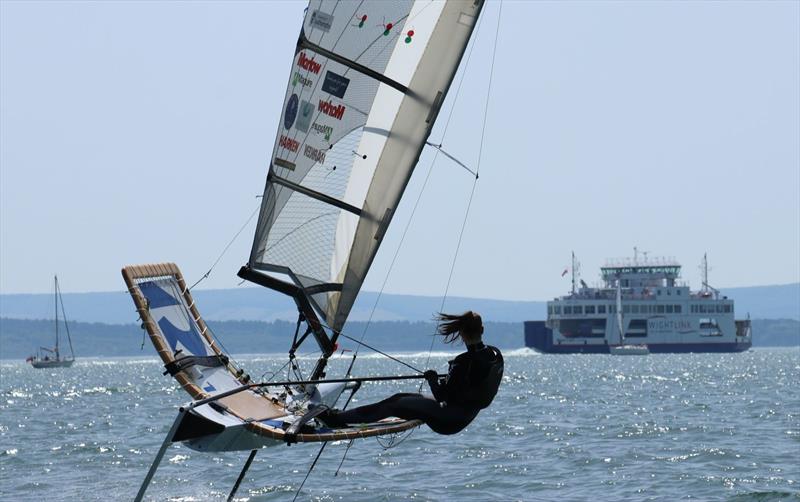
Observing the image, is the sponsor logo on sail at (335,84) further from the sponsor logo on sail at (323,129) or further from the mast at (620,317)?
the mast at (620,317)

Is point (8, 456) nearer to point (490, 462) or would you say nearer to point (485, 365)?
point (490, 462)

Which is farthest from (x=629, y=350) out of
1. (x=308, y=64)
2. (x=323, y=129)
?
(x=308, y=64)

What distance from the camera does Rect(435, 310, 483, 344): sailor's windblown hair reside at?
404 inches

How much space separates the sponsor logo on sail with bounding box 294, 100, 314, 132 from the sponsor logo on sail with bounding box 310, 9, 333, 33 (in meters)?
0.78

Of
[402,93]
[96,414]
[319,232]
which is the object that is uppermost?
[402,93]

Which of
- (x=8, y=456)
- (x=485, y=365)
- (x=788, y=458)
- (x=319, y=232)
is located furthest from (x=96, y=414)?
(x=485, y=365)

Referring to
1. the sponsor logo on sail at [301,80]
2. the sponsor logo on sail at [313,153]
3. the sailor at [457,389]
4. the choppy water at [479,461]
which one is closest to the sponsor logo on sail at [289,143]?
the sponsor logo on sail at [313,153]

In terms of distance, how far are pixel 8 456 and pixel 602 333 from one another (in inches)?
4650

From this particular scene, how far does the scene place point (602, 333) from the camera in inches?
5453

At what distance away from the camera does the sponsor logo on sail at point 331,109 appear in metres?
12.8

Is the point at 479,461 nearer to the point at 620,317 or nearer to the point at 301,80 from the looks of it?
the point at 301,80

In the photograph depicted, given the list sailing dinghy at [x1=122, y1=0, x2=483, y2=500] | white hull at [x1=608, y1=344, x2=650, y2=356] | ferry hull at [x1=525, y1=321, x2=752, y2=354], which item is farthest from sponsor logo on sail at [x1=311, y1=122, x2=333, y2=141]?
ferry hull at [x1=525, y1=321, x2=752, y2=354]

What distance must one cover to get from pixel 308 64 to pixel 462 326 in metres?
3.81

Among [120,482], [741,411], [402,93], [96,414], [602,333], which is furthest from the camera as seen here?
[602,333]
